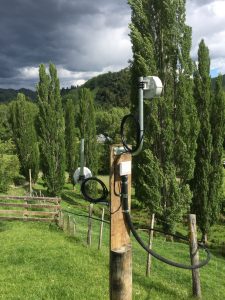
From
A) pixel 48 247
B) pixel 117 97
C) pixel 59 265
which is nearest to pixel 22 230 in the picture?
pixel 48 247

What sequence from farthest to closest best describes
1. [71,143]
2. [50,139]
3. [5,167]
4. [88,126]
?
1. [71,143]
2. [88,126]
3. [50,139]
4. [5,167]

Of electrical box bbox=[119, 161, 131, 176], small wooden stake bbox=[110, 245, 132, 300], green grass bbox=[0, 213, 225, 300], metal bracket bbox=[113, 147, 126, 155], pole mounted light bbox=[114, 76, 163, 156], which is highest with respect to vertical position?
pole mounted light bbox=[114, 76, 163, 156]

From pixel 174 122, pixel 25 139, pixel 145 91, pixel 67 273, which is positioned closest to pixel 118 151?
pixel 145 91

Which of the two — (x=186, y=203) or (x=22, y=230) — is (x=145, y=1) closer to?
(x=186, y=203)

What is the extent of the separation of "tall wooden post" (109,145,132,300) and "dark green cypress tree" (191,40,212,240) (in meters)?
17.9

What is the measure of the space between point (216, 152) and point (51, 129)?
15.9 m

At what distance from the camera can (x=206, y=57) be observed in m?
22.0

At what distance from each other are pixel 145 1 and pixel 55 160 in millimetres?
17970

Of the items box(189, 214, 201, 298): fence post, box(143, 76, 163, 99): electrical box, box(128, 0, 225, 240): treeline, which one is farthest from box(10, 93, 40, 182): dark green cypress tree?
box(143, 76, 163, 99): electrical box

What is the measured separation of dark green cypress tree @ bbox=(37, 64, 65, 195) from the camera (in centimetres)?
3089

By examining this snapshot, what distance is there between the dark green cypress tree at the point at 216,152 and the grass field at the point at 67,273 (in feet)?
22.3

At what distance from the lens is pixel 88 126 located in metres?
37.2

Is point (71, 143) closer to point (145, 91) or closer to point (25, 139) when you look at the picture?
point (25, 139)

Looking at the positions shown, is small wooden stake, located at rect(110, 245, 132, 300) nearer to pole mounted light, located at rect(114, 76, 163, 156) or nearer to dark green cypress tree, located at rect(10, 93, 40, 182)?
pole mounted light, located at rect(114, 76, 163, 156)
